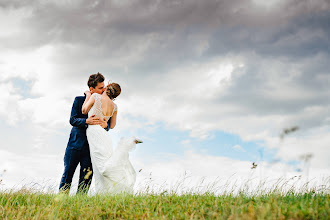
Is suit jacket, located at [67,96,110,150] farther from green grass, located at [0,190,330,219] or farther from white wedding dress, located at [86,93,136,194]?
green grass, located at [0,190,330,219]

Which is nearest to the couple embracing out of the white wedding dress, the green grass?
the white wedding dress

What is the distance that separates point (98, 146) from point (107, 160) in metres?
0.46

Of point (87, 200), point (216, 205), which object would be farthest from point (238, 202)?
point (87, 200)

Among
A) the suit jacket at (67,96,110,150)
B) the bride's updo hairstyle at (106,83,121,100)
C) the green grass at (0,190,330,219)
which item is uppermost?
the bride's updo hairstyle at (106,83,121,100)

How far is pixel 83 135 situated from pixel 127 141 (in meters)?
1.52

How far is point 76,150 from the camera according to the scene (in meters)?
9.28

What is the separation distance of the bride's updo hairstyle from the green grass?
3.03m

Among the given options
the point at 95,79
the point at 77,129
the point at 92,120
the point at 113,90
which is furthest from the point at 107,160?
the point at 95,79

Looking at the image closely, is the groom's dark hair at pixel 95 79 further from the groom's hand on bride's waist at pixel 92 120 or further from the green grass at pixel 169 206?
the green grass at pixel 169 206

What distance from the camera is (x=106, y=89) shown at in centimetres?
939

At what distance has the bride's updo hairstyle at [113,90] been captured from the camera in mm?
9273

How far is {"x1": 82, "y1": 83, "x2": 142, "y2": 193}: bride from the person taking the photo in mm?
8617

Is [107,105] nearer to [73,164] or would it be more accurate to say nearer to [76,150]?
[76,150]

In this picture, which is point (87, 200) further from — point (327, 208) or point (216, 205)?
point (327, 208)
